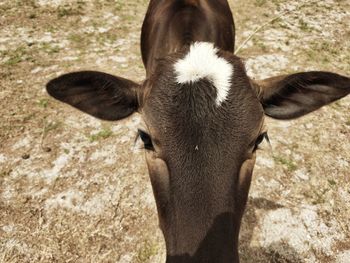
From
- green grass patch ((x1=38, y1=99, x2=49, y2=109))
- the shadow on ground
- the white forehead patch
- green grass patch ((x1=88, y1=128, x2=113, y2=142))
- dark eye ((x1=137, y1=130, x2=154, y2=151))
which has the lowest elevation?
the shadow on ground

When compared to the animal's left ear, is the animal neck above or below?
below

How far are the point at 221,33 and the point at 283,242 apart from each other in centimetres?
337

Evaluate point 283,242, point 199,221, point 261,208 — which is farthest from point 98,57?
point 199,221

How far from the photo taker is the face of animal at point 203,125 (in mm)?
2840

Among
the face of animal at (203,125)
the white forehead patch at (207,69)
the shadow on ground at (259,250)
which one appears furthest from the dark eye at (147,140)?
the shadow on ground at (259,250)

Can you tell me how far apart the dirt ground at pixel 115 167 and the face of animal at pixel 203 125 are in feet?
6.78

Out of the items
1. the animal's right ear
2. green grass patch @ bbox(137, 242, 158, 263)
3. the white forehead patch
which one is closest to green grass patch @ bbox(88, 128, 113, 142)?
green grass patch @ bbox(137, 242, 158, 263)

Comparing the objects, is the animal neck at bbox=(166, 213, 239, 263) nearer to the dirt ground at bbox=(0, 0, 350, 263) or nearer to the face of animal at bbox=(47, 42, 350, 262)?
the face of animal at bbox=(47, 42, 350, 262)

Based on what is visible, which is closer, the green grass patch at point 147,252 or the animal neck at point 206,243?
the animal neck at point 206,243

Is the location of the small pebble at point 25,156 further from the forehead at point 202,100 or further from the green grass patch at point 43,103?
the forehead at point 202,100

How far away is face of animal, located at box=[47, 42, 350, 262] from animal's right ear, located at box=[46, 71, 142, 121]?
11mm

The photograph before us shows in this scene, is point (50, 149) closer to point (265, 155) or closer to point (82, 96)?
point (82, 96)

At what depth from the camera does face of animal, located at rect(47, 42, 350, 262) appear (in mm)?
2840

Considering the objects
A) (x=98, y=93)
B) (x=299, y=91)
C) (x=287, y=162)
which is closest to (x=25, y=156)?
(x=98, y=93)
